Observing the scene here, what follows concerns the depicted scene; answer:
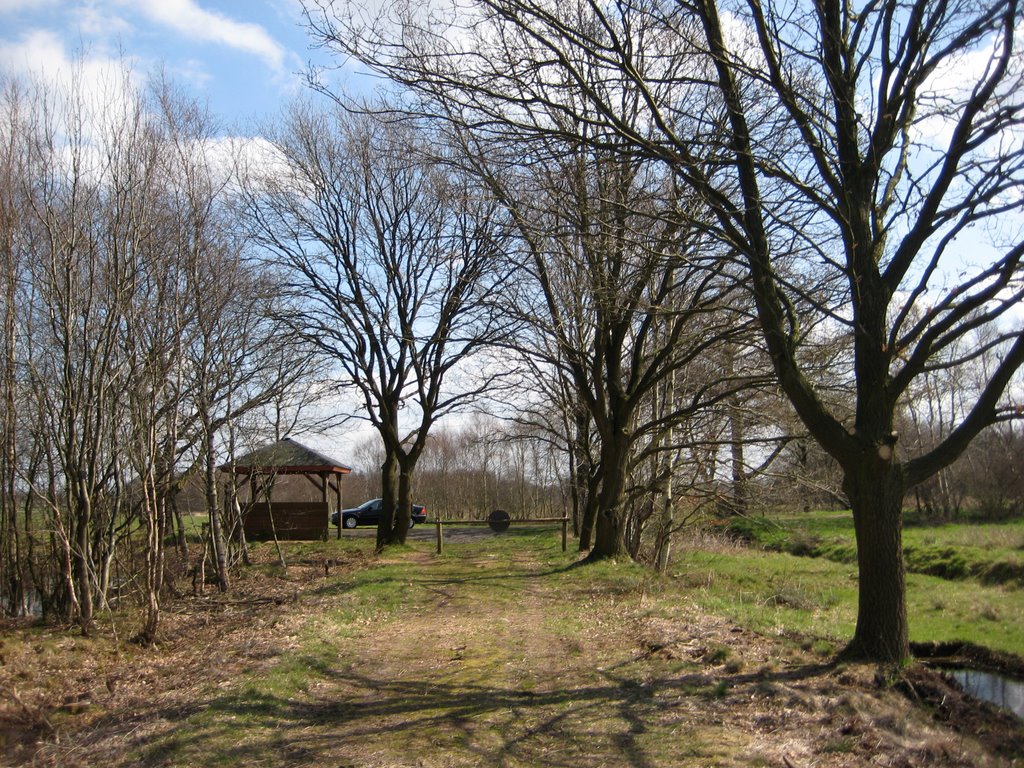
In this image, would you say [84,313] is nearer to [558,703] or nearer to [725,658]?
[558,703]

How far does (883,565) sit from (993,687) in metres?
3.56

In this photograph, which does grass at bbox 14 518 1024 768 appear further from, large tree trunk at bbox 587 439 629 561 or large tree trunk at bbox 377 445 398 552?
large tree trunk at bbox 377 445 398 552

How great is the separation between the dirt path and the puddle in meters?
2.57

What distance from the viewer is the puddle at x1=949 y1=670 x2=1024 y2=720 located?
7.71 meters

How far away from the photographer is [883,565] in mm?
6273

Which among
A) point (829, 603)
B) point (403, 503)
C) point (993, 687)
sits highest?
point (403, 503)

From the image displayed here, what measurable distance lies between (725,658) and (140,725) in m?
4.73

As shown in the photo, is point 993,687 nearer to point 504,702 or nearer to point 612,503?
point 504,702

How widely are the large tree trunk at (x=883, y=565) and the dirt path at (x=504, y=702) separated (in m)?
0.37

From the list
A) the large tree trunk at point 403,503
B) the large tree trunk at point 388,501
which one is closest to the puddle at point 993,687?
the large tree trunk at point 403,503

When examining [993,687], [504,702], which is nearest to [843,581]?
Answer: [993,687]

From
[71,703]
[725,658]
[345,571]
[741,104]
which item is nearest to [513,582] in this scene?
[345,571]

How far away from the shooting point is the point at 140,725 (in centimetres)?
543

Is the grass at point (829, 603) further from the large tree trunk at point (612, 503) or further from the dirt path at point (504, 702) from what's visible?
the large tree trunk at point (612, 503)
